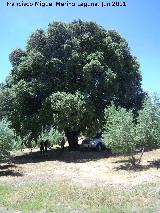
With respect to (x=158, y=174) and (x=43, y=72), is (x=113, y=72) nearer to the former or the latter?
(x=43, y=72)

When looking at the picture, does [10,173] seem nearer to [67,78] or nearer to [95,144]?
[67,78]

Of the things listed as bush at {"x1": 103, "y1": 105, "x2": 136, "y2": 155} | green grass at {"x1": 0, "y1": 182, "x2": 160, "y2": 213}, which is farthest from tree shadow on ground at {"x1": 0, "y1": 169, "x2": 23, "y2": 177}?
bush at {"x1": 103, "y1": 105, "x2": 136, "y2": 155}

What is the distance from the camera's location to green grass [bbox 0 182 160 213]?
1612 cm

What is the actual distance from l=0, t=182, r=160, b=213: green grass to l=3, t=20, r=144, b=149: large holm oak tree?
14914 mm

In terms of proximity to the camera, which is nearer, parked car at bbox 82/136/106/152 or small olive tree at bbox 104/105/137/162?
small olive tree at bbox 104/105/137/162

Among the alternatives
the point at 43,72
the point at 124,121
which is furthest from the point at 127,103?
the point at 124,121

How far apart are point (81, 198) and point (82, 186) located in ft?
11.8

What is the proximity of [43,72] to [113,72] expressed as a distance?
6.68 m

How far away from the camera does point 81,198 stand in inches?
704

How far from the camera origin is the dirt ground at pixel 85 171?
2330 cm

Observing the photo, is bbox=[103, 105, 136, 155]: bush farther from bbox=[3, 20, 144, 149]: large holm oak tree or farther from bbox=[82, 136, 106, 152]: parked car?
bbox=[82, 136, 106, 152]: parked car

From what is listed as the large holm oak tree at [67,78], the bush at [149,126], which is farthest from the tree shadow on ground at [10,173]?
the large holm oak tree at [67,78]

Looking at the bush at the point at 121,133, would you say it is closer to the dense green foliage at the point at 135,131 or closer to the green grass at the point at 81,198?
the dense green foliage at the point at 135,131

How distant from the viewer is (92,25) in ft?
129
